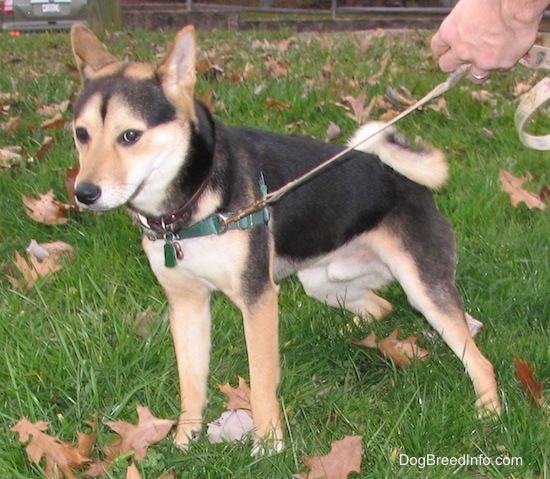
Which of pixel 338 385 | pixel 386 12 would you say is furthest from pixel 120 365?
pixel 386 12

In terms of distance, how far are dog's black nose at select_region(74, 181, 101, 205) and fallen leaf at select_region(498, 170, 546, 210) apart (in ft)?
9.03

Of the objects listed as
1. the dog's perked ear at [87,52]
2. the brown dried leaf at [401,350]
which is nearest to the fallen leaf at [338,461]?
the brown dried leaf at [401,350]

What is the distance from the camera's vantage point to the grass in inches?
107

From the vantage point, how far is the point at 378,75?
6836 mm

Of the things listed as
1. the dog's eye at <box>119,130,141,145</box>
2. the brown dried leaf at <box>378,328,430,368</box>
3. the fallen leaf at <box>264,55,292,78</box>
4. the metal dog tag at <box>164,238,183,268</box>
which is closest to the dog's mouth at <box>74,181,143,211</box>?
the dog's eye at <box>119,130,141,145</box>

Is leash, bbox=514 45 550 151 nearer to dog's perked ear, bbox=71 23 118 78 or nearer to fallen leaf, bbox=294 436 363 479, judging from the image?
fallen leaf, bbox=294 436 363 479

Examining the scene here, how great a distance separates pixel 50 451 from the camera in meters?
2.58

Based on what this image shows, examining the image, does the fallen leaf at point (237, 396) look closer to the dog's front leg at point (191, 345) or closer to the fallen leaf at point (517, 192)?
the dog's front leg at point (191, 345)

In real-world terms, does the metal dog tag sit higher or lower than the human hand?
lower

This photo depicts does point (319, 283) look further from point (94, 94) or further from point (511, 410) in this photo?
point (94, 94)

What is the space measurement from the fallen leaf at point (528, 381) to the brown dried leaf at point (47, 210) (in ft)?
8.26

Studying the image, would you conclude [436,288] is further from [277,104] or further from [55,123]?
[55,123]

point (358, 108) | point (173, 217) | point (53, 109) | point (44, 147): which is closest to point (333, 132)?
point (358, 108)

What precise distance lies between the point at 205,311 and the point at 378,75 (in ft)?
13.7
